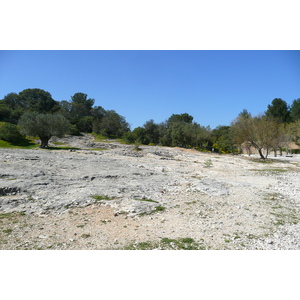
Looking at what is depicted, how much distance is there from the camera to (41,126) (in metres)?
40.3

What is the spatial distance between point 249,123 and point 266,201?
33.6 meters

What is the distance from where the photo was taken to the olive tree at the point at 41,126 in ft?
131

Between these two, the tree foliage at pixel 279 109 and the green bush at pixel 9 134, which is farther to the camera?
the tree foliage at pixel 279 109

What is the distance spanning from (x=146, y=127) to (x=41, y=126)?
5032cm

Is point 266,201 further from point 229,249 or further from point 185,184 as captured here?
point 229,249

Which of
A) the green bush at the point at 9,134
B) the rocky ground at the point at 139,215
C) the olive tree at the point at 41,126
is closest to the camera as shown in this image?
the rocky ground at the point at 139,215

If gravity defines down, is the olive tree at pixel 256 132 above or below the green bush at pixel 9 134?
above

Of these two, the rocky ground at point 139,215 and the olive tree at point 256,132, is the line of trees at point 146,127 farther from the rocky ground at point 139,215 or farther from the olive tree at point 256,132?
the rocky ground at point 139,215

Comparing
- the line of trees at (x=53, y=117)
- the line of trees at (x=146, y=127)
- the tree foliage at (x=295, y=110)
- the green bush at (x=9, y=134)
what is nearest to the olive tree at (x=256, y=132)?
the line of trees at (x=146, y=127)

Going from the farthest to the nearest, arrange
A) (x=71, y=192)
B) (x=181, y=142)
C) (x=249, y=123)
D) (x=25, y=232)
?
1. (x=181, y=142)
2. (x=249, y=123)
3. (x=71, y=192)
4. (x=25, y=232)

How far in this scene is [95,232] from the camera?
6754mm

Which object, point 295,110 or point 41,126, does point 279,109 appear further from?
point 41,126

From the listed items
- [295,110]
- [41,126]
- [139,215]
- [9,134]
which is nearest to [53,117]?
[41,126]

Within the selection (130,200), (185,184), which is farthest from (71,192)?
(185,184)
